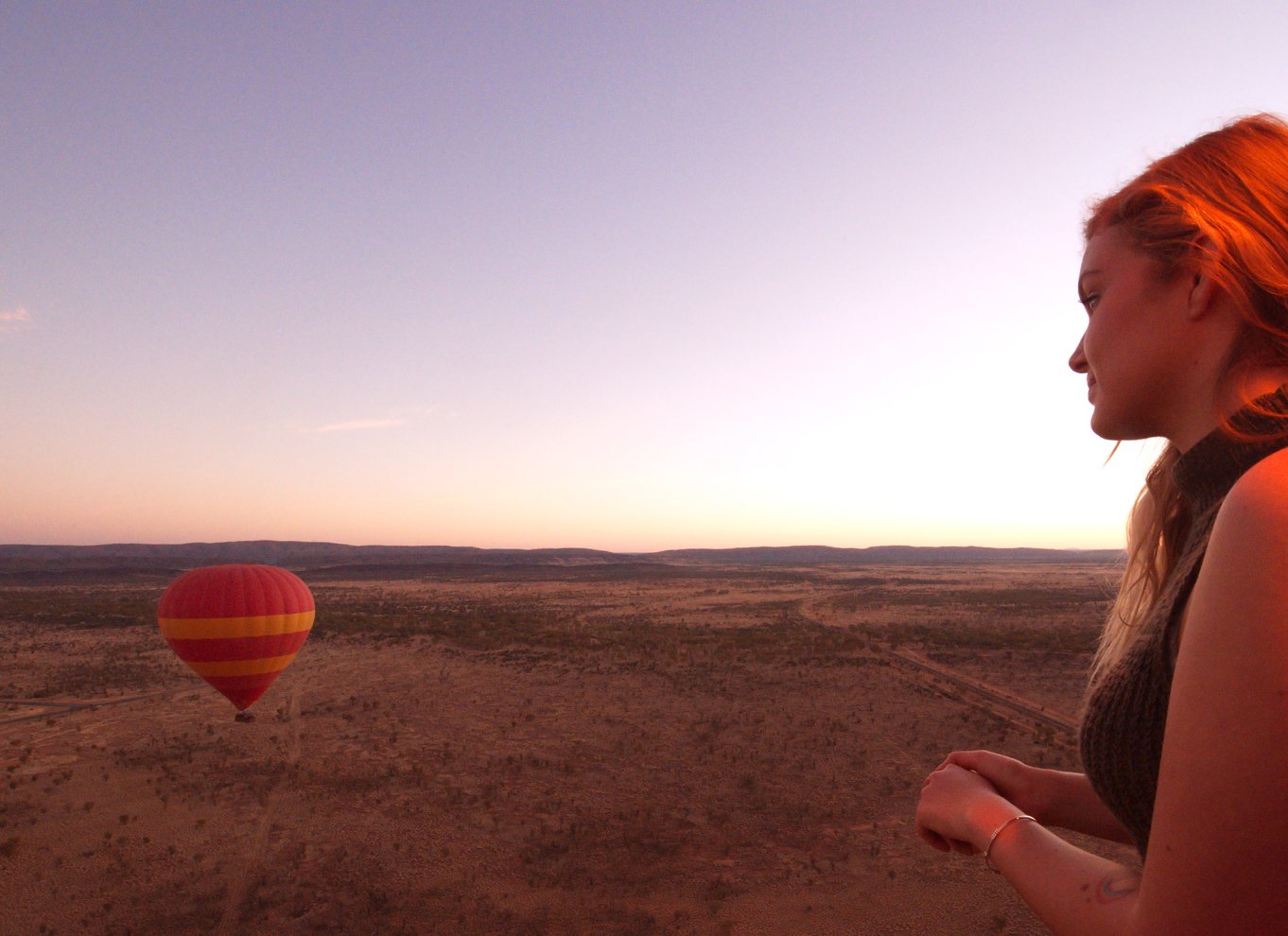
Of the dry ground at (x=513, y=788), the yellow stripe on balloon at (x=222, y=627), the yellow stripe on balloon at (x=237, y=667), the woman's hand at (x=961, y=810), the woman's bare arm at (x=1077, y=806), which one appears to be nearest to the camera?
the woman's hand at (x=961, y=810)

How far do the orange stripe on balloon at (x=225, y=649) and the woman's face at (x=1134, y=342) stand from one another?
1286cm

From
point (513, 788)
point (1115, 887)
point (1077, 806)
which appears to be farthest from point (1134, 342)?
point (513, 788)

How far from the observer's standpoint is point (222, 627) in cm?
1116

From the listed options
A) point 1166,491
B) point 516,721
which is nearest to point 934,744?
point 516,721

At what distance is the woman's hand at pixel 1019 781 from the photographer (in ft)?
3.93

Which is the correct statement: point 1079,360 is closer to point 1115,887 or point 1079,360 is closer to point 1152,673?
point 1152,673

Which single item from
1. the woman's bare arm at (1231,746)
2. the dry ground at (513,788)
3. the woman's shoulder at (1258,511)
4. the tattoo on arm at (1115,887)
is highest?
the woman's shoulder at (1258,511)

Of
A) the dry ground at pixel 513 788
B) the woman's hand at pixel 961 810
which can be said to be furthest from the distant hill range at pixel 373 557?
the woman's hand at pixel 961 810

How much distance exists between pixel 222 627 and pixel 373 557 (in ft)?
400

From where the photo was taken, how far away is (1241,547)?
618 mm

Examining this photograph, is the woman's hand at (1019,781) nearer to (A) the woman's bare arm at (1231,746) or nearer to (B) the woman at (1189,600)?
(B) the woman at (1189,600)

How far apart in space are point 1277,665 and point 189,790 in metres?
13.3

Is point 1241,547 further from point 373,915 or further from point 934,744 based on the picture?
point 934,744

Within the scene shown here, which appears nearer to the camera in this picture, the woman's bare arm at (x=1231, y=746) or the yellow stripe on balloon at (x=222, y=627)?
the woman's bare arm at (x=1231, y=746)
